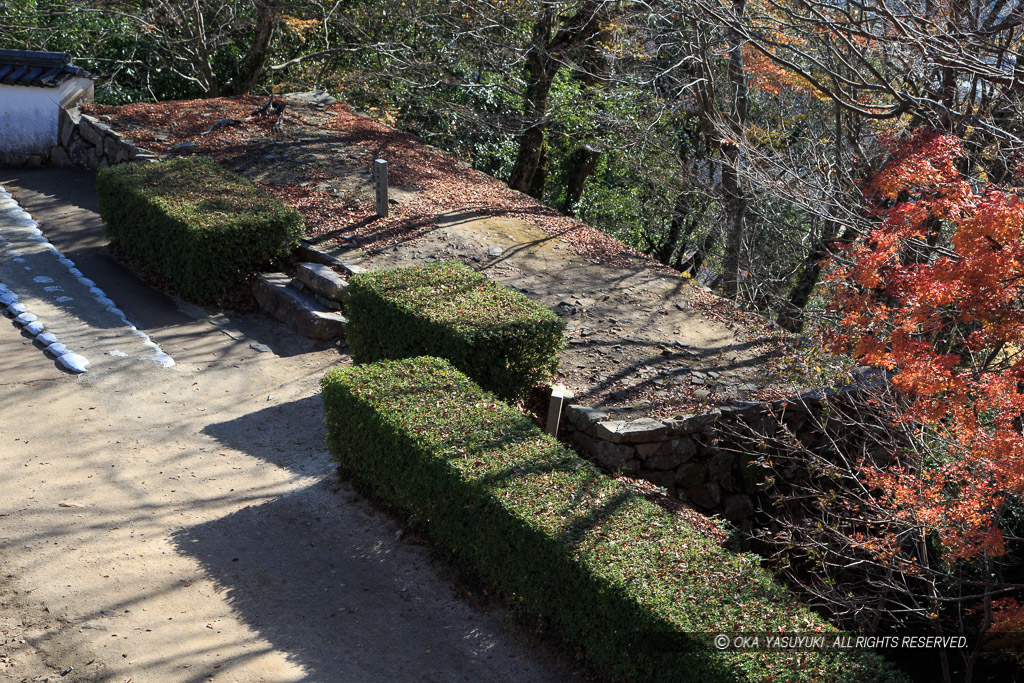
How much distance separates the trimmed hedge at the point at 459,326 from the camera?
7383 mm

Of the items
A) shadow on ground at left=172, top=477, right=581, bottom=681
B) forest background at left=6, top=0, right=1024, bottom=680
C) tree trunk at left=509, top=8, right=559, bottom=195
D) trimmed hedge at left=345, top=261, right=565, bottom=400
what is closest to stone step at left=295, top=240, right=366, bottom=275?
trimmed hedge at left=345, top=261, right=565, bottom=400

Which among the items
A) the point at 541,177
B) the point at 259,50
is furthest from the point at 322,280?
the point at 259,50

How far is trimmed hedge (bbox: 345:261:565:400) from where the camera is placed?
7.38 m

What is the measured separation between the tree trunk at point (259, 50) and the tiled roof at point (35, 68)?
3394mm

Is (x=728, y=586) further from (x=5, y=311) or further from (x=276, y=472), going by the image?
(x=5, y=311)

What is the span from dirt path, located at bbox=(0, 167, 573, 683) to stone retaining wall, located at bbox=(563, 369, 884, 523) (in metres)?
2.24

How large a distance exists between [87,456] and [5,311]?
3.10 m

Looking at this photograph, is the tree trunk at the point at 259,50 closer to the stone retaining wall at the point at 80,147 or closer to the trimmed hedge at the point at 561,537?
the stone retaining wall at the point at 80,147

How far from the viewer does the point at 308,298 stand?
9.82m

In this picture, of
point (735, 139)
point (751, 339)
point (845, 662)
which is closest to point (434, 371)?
point (845, 662)

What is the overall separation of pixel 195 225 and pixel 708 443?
20.1ft

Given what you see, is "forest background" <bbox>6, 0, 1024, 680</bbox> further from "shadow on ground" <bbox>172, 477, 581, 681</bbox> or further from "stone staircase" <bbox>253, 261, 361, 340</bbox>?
"stone staircase" <bbox>253, 261, 361, 340</bbox>

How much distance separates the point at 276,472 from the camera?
23.1 ft

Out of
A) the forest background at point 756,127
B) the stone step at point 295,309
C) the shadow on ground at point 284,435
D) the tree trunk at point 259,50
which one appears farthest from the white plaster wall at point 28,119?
the shadow on ground at point 284,435
